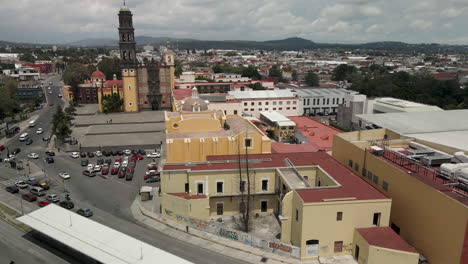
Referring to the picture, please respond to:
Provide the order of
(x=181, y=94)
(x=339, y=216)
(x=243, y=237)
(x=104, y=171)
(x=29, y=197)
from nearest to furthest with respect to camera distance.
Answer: (x=339, y=216), (x=243, y=237), (x=29, y=197), (x=104, y=171), (x=181, y=94)

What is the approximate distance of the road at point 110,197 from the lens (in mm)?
27284

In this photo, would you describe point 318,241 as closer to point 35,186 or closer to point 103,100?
point 35,186

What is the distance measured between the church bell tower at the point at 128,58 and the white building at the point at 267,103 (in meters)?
23.7

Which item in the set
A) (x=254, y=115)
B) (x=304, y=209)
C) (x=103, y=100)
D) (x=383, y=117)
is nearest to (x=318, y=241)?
(x=304, y=209)

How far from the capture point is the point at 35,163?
4725 centimetres

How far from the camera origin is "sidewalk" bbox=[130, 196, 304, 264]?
26141mm

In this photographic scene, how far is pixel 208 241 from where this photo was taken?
1130 inches

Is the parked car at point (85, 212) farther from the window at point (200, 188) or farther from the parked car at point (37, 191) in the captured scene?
the window at point (200, 188)

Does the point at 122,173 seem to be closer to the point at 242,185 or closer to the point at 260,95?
the point at 242,185

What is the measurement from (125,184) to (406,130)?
34.7m

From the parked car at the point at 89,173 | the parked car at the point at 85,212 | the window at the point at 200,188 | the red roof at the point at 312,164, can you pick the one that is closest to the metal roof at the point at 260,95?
the parked car at the point at 89,173

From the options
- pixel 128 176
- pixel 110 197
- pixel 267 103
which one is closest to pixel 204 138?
pixel 128 176

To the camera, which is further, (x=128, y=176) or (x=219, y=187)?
(x=128, y=176)

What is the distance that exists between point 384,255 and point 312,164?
11.8 m
